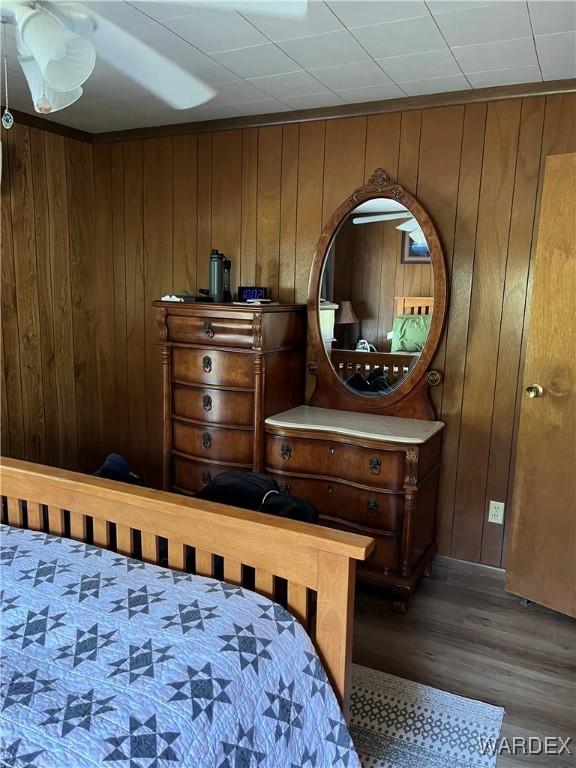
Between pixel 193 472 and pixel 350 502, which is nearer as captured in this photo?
pixel 350 502

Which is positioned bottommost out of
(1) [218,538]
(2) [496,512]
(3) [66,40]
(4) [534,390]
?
(2) [496,512]

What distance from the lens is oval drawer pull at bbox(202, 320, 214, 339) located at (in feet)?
9.22

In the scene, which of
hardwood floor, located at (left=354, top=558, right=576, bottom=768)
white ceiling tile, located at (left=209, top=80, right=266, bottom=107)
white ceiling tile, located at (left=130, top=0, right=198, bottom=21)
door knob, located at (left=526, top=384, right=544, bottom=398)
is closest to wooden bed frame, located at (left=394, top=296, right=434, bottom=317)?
door knob, located at (left=526, top=384, right=544, bottom=398)

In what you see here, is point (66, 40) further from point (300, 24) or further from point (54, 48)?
point (300, 24)

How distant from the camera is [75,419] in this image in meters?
3.74

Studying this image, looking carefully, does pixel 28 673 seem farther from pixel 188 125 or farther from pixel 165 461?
pixel 188 125

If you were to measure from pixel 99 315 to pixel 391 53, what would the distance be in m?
2.40

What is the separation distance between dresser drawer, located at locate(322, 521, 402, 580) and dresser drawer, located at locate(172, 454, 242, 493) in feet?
2.35

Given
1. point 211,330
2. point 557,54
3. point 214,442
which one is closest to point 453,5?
point 557,54

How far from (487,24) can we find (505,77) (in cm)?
55

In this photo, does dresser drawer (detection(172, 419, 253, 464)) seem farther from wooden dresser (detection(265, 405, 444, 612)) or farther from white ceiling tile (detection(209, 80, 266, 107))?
white ceiling tile (detection(209, 80, 266, 107))

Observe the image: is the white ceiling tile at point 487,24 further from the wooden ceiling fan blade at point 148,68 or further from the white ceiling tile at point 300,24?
the wooden ceiling fan blade at point 148,68

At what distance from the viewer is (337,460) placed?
8.70 feet

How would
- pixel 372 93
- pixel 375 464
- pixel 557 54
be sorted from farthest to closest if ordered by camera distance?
1. pixel 372 93
2. pixel 375 464
3. pixel 557 54
